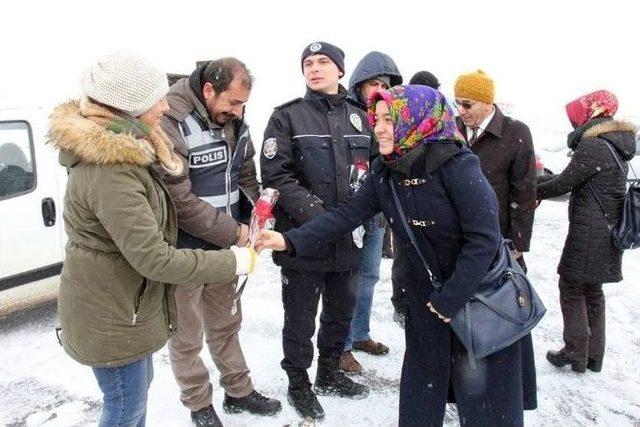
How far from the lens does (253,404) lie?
119 inches

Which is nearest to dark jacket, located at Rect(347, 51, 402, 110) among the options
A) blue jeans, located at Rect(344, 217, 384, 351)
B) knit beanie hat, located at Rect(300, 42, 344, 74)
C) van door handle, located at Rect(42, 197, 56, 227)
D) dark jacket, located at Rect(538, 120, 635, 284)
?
knit beanie hat, located at Rect(300, 42, 344, 74)

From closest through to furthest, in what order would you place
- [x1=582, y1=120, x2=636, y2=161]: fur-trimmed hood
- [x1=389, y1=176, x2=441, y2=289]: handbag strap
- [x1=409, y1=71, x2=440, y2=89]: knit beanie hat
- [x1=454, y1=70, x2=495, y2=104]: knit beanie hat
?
[x1=389, y1=176, x2=441, y2=289]: handbag strap, [x1=454, y1=70, x2=495, y2=104]: knit beanie hat, [x1=582, y1=120, x2=636, y2=161]: fur-trimmed hood, [x1=409, y1=71, x2=440, y2=89]: knit beanie hat

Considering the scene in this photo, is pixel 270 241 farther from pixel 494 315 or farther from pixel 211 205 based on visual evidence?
pixel 494 315

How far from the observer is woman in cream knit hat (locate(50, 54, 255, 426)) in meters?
1.80

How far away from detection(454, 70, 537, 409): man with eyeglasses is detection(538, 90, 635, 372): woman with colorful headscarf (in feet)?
1.17

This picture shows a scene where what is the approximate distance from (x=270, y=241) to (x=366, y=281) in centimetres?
147

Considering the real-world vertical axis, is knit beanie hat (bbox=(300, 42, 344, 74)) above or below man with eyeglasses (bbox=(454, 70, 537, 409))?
above

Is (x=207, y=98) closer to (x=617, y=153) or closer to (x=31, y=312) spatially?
(x=617, y=153)

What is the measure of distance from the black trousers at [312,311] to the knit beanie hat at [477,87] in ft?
4.35

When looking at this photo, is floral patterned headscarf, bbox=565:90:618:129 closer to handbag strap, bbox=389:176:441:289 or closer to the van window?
handbag strap, bbox=389:176:441:289

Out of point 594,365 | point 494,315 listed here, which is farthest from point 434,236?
point 594,365

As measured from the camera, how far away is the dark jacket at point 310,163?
9.41 ft

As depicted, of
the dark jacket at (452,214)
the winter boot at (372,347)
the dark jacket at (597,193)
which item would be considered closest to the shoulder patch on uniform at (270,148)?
the dark jacket at (452,214)

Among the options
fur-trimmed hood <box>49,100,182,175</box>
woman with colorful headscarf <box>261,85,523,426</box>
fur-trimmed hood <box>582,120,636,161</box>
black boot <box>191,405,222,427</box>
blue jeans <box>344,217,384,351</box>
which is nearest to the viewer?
fur-trimmed hood <box>49,100,182,175</box>
